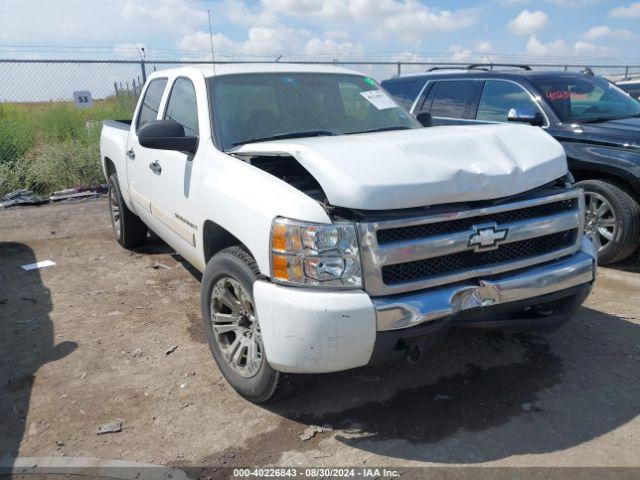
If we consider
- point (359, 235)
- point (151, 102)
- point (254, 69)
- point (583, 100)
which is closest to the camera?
point (359, 235)

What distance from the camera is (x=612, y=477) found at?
249cm

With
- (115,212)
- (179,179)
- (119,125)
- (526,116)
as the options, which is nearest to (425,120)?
(526,116)

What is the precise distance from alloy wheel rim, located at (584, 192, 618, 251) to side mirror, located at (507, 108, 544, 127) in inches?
36.1

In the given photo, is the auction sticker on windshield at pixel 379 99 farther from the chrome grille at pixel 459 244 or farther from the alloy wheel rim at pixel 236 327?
the alloy wheel rim at pixel 236 327

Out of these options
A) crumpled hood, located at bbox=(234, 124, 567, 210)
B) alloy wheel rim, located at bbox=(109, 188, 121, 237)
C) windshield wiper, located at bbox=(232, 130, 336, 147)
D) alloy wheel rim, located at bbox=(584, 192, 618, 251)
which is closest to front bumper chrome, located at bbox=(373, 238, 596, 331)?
crumpled hood, located at bbox=(234, 124, 567, 210)

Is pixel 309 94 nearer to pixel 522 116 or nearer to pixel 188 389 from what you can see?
pixel 188 389

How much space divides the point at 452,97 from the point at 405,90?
28.6 inches

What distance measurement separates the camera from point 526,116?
5.59m

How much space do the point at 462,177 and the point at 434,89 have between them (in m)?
4.35

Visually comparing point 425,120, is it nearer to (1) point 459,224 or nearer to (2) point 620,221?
(1) point 459,224

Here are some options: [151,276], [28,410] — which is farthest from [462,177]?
[151,276]

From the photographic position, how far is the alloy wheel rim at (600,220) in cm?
516

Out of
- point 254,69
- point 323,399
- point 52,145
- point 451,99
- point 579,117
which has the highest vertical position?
point 254,69

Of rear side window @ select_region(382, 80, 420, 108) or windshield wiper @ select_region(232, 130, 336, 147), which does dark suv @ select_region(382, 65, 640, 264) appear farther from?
windshield wiper @ select_region(232, 130, 336, 147)
